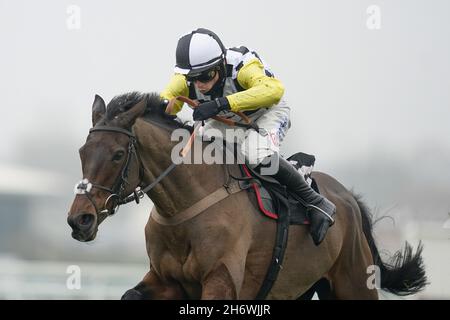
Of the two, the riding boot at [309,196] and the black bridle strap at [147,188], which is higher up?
the black bridle strap at [147,188]

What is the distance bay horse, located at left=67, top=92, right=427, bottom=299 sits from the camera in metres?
4.92

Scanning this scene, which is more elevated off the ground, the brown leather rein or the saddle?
the brown leather rein

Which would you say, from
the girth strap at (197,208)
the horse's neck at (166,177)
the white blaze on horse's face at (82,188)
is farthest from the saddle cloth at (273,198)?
the white blaze on horse's face at (82,188)

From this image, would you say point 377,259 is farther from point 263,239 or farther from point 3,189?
point 3,189

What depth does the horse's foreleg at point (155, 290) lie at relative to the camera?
5.33 metres

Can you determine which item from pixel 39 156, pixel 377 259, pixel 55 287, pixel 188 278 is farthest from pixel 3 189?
pixel 188 278

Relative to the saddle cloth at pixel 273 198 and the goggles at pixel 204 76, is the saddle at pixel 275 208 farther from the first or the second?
the goggles at pixel 204 76

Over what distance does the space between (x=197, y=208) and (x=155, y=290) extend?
0.58 meters

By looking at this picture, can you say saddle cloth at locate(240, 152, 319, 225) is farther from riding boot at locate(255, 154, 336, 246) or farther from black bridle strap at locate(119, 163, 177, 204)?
black bridle strap at locate(119, 163, 177, 204)

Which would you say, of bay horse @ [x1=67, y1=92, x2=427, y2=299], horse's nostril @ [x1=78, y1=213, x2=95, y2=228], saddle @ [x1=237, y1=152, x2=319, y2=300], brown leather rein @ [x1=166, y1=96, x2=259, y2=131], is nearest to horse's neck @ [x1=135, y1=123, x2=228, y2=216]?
bay horse @ [x1=67, y1=92, x2=427, y2=299]

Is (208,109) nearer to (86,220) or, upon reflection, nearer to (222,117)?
(222,117)

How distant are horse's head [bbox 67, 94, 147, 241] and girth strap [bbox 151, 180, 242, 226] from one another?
1.02ft

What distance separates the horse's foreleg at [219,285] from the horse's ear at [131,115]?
0.98 metres
